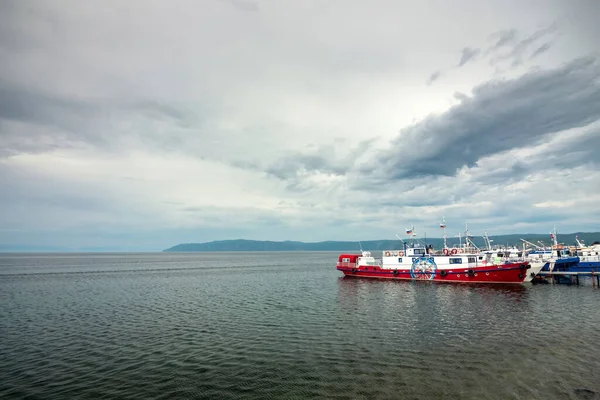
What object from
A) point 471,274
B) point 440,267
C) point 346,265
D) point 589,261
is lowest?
point 471,274

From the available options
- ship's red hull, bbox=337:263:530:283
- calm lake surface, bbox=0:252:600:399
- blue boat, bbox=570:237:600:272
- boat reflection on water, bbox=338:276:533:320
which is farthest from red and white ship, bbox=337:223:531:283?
blue boat, bbox=570:237:600:272

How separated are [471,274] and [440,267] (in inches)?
253

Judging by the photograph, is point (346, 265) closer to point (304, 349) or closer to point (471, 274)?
point (471, 274)

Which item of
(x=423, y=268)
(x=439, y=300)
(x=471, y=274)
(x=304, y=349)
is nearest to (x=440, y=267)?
(x=423, y=268)

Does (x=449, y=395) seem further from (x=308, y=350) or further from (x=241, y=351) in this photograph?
(x=241, y=351)

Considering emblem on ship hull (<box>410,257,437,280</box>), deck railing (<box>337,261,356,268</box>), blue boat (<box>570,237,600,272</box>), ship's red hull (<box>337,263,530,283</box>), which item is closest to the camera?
ship's red hull (<box>337,263,530,283</box>)

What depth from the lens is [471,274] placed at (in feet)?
216

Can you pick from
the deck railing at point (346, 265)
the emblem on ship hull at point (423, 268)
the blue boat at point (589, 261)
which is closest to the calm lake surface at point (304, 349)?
the emblem on ship hull at point (423, 268)

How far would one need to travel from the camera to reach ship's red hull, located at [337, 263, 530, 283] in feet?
205

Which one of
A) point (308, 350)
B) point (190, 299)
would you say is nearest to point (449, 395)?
point (308, 350)

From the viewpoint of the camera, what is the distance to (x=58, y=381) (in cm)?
1998

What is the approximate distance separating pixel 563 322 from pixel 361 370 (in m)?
27.6

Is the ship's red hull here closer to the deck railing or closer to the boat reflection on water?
the boat reflection on water

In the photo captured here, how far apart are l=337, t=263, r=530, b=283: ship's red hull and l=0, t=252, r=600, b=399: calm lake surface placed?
1477 cm
